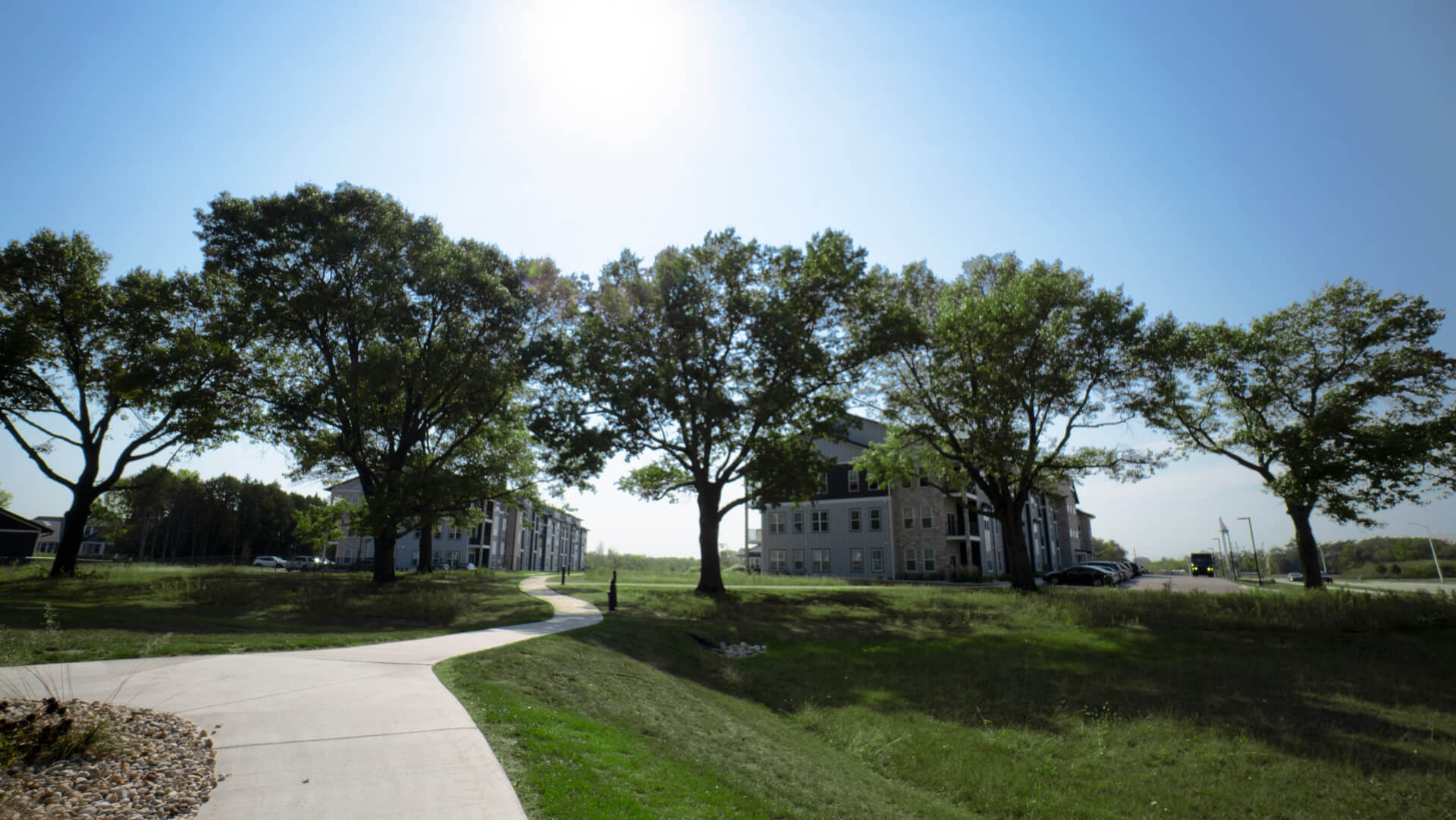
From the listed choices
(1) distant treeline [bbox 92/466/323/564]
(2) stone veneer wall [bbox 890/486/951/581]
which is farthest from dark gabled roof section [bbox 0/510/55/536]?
(2) stone veneer wall [bbox 890/486/951/581]

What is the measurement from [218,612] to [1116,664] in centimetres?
2353

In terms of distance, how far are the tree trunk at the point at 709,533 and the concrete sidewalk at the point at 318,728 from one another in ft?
62.5

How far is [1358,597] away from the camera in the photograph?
77.9 ft

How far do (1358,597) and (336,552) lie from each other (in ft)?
314

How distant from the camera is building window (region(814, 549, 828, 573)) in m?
58.7

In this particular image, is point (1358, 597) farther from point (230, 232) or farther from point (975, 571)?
point (230, 232)

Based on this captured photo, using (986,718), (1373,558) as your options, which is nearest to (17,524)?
(986,718)

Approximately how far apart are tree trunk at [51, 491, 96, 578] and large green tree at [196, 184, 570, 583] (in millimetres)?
8486

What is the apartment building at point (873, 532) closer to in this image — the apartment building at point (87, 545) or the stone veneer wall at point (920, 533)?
the stone veneer wall at point (920, 533)

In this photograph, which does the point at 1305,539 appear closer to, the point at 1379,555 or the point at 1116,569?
the point at 1116,569

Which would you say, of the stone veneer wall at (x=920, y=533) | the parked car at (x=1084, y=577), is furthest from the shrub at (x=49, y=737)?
the stone veneer wall at (x=920, y=533)

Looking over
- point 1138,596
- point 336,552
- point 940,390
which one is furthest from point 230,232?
point 336,552

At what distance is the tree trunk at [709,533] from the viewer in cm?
2881

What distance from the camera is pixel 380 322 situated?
29.5 metres
